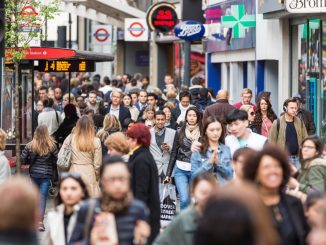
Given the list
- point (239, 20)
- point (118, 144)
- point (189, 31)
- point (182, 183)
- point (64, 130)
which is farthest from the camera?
point (189, 31)

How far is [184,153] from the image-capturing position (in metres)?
17.2

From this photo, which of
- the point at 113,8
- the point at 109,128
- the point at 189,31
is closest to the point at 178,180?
the point at 109,128

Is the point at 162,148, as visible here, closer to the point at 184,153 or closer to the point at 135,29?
the point at 184,153

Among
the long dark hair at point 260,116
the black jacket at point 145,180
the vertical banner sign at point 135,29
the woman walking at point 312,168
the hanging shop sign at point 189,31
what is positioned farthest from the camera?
the vertical banner sign at point 135,29

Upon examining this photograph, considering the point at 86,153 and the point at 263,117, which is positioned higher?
Answer: the point at 263,117

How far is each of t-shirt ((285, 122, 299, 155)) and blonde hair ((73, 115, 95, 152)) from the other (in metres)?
2.90

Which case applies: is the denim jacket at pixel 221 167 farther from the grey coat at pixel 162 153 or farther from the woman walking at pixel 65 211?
the grey coat at pixel 162 153

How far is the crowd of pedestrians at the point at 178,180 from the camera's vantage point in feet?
20.2

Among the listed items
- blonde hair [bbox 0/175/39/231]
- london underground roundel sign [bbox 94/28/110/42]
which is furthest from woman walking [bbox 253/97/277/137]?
london underground roundel sign [bbox 94/28/110/42]

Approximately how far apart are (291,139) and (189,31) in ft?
51.0

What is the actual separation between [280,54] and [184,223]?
22245mm

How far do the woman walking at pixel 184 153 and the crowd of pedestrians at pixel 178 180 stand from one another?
0.01m

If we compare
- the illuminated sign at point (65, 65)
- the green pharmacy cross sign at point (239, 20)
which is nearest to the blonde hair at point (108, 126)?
the illuminated sign at point (65, 65)

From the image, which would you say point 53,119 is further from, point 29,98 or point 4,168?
point 4,168
